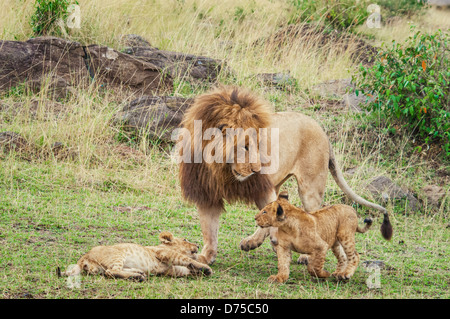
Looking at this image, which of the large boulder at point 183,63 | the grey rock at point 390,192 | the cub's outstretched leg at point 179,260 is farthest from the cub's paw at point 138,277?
the large boulder at point 183,63

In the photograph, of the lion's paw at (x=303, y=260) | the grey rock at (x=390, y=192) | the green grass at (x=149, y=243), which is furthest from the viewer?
the grey rock at (x=390, y=192)

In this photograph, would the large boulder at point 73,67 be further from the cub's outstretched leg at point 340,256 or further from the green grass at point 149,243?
the cub's outstretched leg at point 340,256

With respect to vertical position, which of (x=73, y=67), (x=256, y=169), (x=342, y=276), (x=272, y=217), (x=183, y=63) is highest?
(x=183, y=63)

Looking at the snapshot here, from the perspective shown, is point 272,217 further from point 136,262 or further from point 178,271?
point 136,262

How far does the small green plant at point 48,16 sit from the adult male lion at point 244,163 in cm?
567

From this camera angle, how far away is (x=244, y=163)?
13.6ft

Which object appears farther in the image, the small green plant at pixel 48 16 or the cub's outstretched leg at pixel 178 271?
the small green plant at pixel 48 16

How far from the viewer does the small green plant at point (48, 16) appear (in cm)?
947

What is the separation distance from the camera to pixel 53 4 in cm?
946

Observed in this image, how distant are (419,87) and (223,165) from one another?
4404mm

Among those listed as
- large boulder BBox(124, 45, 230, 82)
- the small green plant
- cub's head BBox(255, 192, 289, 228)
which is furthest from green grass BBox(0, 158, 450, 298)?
the small green plant

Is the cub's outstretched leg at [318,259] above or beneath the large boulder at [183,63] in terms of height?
beneath

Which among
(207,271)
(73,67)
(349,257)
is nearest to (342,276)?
(349,257)

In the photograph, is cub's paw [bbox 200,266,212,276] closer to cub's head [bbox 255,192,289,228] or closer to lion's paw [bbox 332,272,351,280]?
cub's head [bbox 255,192,289,228]
